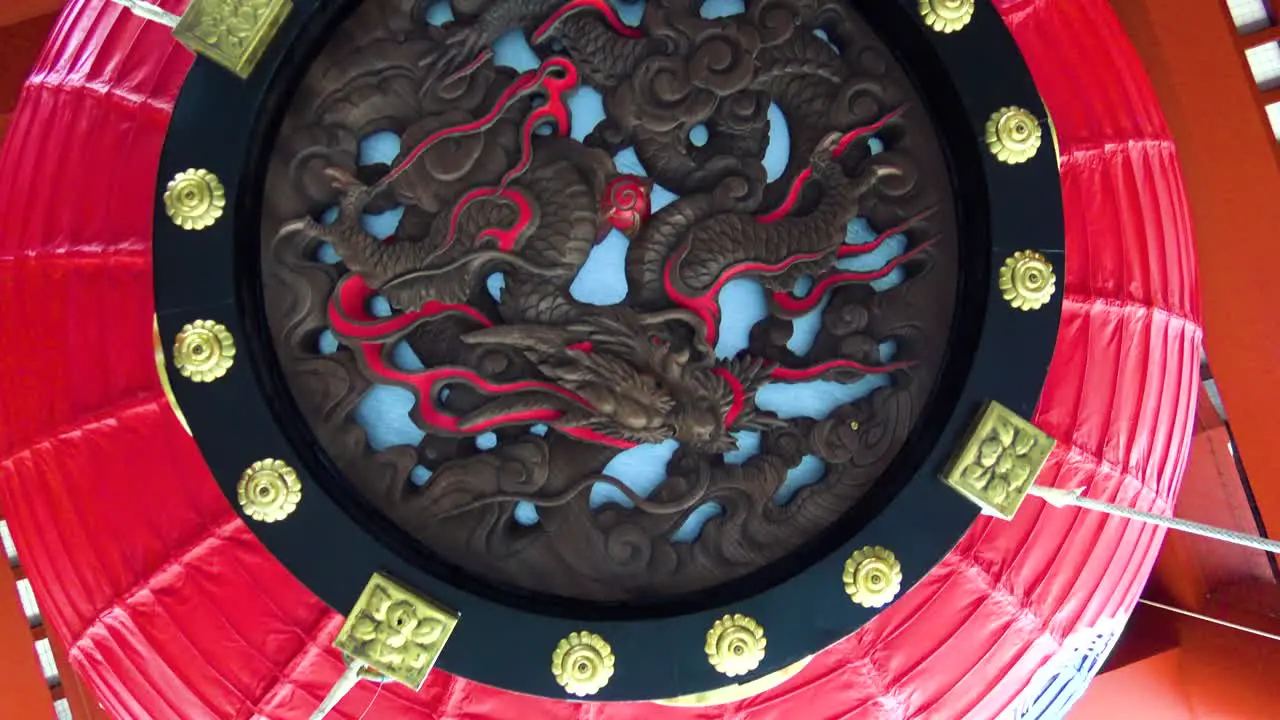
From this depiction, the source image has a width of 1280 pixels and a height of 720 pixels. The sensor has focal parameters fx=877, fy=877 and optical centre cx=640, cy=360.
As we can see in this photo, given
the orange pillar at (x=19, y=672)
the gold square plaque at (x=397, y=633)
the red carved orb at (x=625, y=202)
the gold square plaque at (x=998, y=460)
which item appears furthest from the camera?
the orange pillar at (x=19, y=672)

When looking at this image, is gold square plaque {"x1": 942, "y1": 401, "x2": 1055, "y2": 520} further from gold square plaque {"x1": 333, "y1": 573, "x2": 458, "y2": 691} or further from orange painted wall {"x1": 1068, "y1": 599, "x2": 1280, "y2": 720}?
orange painted wall {"x1": 1068, "y1": 599, "x2": 1280, "y2": 720}

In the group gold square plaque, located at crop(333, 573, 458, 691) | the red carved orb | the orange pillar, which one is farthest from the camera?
the orange pillar

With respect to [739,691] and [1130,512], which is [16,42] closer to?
[739,691]

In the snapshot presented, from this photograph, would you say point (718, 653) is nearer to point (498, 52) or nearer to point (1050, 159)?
point (1050, 159)

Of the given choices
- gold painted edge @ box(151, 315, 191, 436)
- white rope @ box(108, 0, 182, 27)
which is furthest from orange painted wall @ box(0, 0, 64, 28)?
gold painted edge @ box(151, 315, 191, 436)

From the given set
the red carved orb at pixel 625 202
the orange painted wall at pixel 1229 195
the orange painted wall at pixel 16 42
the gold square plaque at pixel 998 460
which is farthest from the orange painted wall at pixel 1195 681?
the orange painted wall at pixel 16 42

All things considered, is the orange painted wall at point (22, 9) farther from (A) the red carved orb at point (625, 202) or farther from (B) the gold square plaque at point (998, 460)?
(B) the gold square plaque at point (998, 460)
